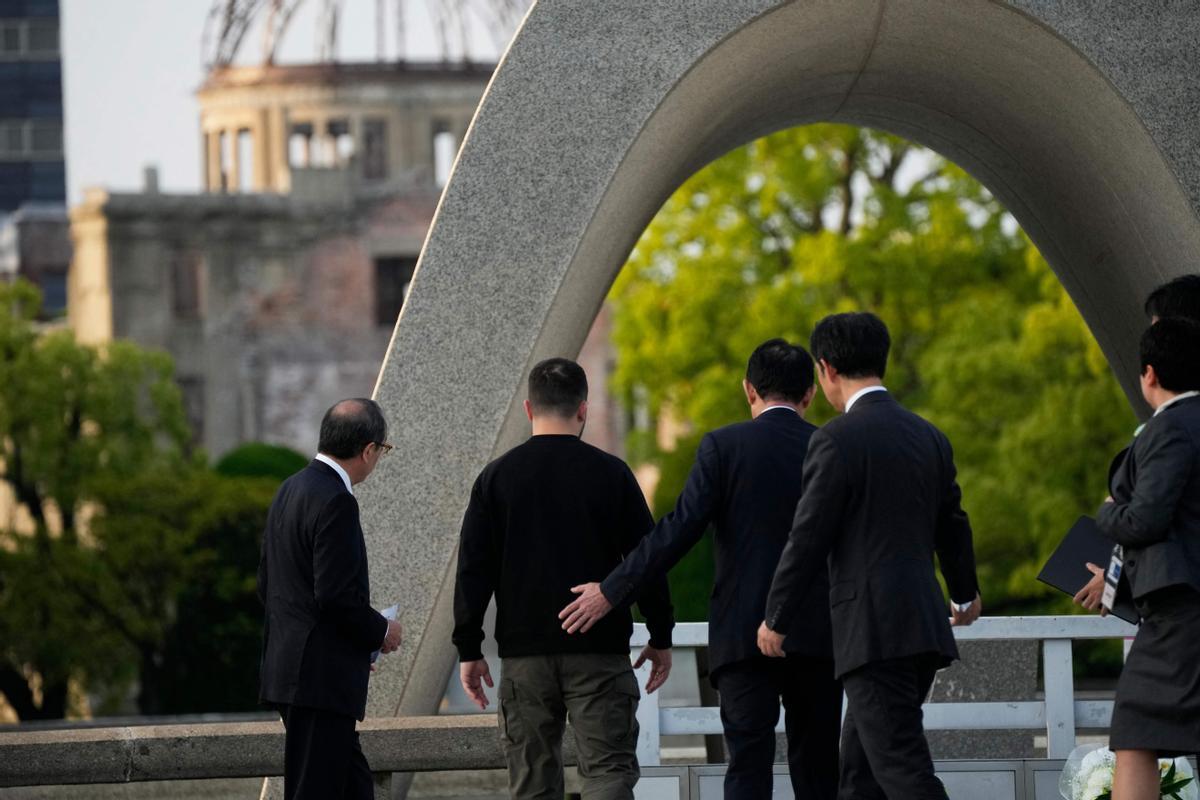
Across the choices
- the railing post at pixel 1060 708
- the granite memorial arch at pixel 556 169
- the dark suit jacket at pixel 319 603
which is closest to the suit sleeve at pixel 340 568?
the dark suit jacket at pixel 319 603

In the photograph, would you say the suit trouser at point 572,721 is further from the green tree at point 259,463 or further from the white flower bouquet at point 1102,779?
the green tree at point 259,463

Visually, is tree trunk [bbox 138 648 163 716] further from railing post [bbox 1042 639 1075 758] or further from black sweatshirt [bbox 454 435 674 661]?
black sweatshirt [bbox 454 435 674 661]

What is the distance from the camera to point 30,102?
73.6m

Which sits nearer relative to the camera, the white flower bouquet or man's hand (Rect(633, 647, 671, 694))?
man's hand (Rect(633, 647, 671, 694))

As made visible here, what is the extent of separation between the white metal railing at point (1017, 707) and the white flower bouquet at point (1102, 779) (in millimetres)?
754

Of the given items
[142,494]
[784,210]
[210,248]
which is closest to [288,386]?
[210,248]

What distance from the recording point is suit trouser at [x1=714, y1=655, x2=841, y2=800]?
658cm

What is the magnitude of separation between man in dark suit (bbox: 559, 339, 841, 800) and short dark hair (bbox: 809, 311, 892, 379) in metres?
0.34

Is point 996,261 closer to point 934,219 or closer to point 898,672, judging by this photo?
point 934,219

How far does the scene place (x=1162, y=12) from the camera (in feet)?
27.7

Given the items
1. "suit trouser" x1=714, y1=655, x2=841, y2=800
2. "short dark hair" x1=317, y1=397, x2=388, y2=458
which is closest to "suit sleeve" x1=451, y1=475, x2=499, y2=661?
"short dark hair" x1=317, y1=397, x2=388, y2=458

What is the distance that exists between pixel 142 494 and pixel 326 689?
1112 inches

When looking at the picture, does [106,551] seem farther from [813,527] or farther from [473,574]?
[813,527]

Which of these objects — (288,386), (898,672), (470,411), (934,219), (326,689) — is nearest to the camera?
(898,672)
